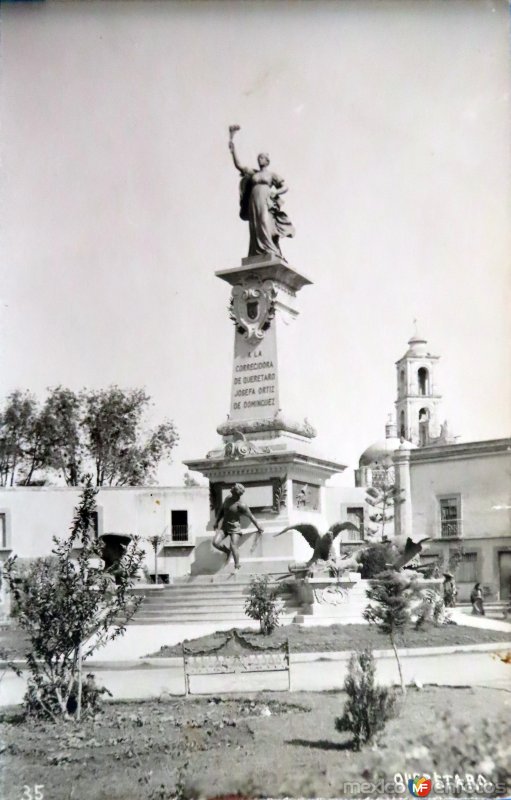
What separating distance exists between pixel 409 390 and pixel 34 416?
2813 cm

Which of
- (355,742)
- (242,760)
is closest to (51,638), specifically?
(242,760)

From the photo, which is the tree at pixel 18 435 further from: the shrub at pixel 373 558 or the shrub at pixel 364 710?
the shrub at pixel 364 710

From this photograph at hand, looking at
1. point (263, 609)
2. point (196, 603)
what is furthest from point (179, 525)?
point (263, 609)

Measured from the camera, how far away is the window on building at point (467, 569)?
122 feet

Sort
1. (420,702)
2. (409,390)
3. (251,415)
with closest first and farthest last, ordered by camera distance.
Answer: (420,702), (251,415), (409,390)

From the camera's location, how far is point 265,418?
24.1 m

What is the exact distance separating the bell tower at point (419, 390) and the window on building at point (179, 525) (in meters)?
26.0

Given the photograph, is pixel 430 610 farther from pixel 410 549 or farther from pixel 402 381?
pixel 402 381

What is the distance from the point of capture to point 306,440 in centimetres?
2447

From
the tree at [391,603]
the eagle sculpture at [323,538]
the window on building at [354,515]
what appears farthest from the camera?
the window on building at [354,515]

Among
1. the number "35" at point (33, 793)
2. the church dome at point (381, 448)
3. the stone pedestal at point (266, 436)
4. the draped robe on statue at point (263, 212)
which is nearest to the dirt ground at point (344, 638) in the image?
the stone pedestal at point (266, 436)

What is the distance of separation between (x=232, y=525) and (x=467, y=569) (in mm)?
17854

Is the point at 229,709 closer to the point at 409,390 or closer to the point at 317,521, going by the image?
the point at 317,521

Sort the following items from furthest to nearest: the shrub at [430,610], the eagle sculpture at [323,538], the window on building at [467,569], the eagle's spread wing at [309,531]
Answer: the window on building at [467,569], the eagle's spread wing at [309,531], the eagle sculpture at [323,538], the shrub at [430,610]
